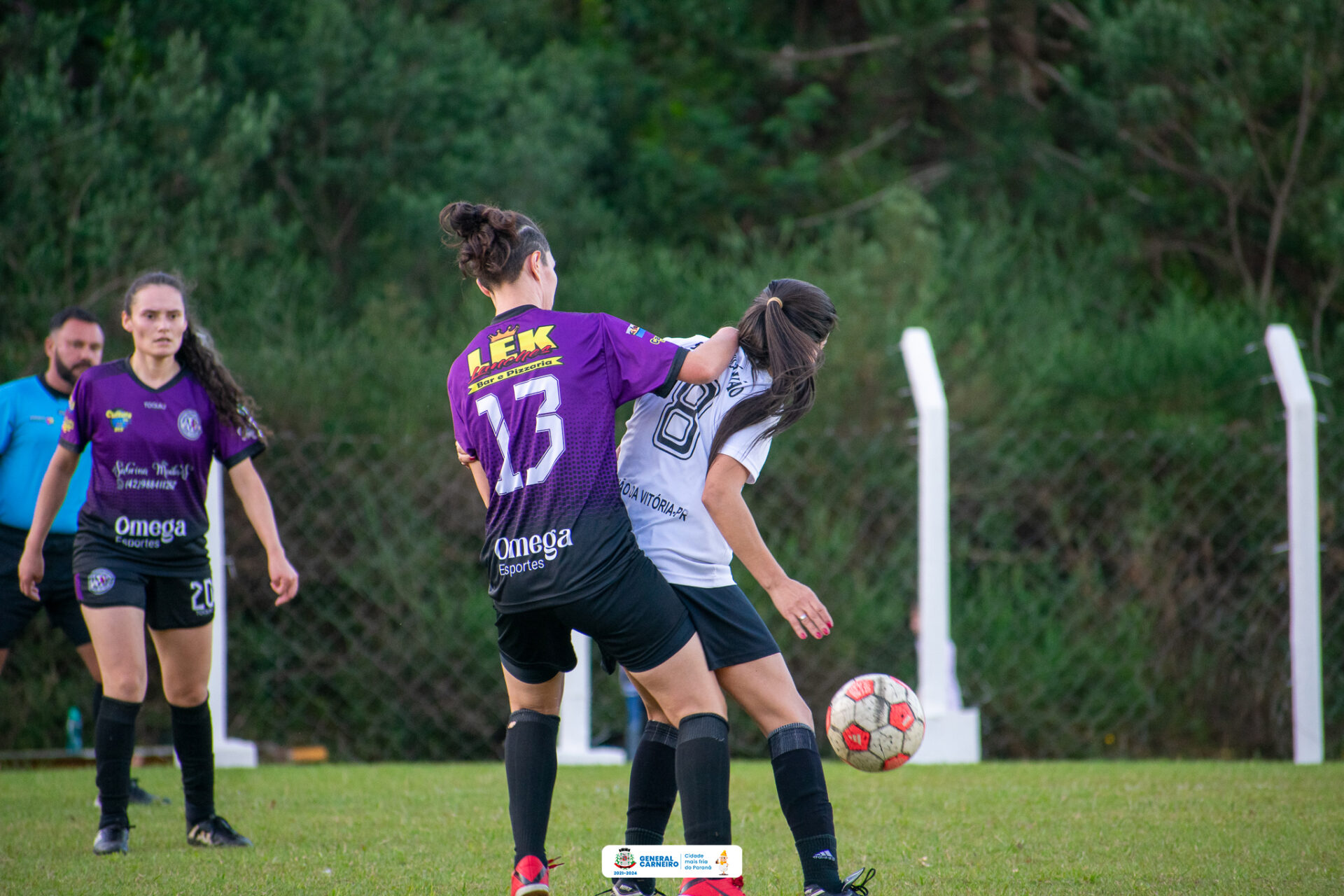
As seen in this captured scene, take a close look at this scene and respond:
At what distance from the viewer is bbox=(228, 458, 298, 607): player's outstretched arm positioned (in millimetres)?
4219

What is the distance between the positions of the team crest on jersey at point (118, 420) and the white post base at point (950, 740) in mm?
4108

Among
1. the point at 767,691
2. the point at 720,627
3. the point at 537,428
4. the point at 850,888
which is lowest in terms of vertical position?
the point at 850,888

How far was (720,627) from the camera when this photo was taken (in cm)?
313

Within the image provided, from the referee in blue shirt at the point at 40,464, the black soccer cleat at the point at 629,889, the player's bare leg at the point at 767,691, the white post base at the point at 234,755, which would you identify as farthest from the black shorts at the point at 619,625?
the white post base at the point at 234,755

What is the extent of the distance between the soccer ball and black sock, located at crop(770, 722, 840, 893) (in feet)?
0.87

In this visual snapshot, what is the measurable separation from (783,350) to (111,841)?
106 inches

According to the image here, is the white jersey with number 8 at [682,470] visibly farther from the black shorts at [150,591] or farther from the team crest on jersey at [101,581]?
the team crest on jersey at [101,581]

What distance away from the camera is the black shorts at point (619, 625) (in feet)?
9.39

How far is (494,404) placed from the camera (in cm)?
299

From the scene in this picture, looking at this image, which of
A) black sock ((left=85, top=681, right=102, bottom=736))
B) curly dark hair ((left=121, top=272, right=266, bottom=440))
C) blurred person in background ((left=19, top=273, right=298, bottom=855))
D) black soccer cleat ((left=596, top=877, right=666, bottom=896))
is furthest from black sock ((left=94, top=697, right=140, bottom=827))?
black soccer cleat ((left=596, top=877, right=666, bottom=896))

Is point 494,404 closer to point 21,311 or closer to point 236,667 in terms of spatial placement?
point 236,667

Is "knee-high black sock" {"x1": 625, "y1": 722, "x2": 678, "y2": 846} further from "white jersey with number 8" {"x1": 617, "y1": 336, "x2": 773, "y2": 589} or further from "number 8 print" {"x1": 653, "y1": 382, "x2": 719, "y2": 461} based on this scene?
"number 8 print" {"x1": 653, "y1": 382, "x2": 719, "y2": 461}

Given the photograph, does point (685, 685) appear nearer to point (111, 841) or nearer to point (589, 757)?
point (111, 841)

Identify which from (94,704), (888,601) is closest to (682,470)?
(94,704)
